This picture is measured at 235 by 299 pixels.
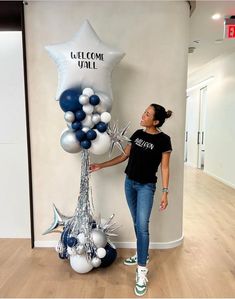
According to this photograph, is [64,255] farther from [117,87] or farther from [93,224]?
[117,87]

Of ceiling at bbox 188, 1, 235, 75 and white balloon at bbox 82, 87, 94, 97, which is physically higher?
ceiling at bbox 188, 1, 235, 75

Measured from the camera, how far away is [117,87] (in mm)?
2654

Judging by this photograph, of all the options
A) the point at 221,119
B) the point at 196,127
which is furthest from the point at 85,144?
the point at 196,127

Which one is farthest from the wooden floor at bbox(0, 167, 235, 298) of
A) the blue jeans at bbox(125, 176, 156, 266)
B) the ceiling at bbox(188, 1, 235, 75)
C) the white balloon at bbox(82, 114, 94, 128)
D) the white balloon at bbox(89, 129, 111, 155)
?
the ceiling at bbox(188, 1, 235, 75)

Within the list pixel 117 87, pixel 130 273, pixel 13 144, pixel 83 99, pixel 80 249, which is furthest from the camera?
pixel 13 144

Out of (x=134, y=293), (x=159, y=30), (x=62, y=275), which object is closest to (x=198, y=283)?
(x=134, y=293)

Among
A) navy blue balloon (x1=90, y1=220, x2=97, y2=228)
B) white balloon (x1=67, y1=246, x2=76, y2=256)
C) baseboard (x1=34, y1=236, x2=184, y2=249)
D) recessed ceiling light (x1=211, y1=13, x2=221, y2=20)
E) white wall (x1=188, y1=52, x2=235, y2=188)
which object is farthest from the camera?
white wall (x1=188, y1=52, x2=235, y2=188)

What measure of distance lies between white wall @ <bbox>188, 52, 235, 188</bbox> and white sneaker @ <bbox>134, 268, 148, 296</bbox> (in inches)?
160

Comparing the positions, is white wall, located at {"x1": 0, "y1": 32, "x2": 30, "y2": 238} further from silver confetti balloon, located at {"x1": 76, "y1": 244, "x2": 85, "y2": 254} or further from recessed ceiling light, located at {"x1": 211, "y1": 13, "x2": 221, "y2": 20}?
recessed ceiling light, located at {"x1": 211, "y1": 13, "x2": 221, "y2": 20}

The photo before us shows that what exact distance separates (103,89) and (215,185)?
442cm

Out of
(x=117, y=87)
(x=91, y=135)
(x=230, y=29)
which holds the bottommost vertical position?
(x=91, y=135)

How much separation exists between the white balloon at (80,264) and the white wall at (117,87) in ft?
1.92

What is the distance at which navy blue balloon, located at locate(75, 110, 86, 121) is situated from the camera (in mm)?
2077

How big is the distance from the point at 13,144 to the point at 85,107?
4.14 ft
